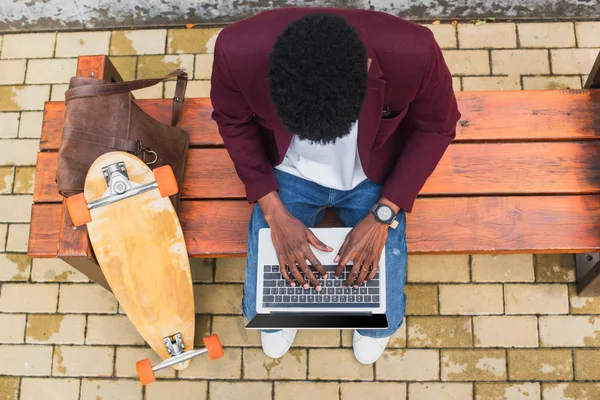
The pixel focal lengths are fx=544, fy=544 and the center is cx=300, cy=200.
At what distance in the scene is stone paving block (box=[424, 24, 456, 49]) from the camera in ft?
11.5

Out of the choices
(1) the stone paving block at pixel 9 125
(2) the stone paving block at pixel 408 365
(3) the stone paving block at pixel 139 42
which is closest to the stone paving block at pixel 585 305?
(2) the stone paving block at pixel 408 365

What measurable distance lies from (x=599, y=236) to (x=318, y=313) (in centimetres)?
136

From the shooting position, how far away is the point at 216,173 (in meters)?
2.72

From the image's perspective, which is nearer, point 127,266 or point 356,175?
point 356,175

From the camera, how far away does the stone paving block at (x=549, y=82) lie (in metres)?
3.41

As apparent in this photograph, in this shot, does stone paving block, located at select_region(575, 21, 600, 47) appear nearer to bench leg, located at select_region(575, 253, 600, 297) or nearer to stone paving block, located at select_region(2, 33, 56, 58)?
bench leg, located at select_region(575, 253, 600, 297)

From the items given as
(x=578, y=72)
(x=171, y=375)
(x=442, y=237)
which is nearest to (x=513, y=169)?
(x=442, y=237)

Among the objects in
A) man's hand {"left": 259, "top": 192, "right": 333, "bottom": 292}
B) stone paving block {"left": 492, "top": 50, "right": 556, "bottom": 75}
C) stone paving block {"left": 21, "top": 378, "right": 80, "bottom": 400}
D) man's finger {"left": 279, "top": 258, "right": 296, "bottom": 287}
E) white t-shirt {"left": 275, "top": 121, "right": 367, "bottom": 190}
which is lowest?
stone paving block {"left": 21, "top": 378, "right": 80, "bottom": 400}

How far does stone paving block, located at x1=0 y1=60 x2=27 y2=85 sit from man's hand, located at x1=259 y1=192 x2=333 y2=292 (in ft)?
7.27

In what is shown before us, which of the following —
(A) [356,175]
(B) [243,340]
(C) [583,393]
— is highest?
(A) [356,175]

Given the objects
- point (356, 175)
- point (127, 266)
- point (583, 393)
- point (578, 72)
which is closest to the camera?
point (356, 175)

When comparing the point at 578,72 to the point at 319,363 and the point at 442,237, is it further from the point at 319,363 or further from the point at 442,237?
the point at 319,363

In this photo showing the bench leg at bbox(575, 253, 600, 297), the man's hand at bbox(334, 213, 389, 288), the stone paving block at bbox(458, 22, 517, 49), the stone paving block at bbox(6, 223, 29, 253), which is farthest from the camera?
the stone paving block at bbox(458, 22, 517, 49)

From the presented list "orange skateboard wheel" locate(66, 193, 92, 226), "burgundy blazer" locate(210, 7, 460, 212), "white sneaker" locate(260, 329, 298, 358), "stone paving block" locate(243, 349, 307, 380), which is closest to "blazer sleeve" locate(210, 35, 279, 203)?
"burgundy blazer" locate(210, 7, 460, 212)
